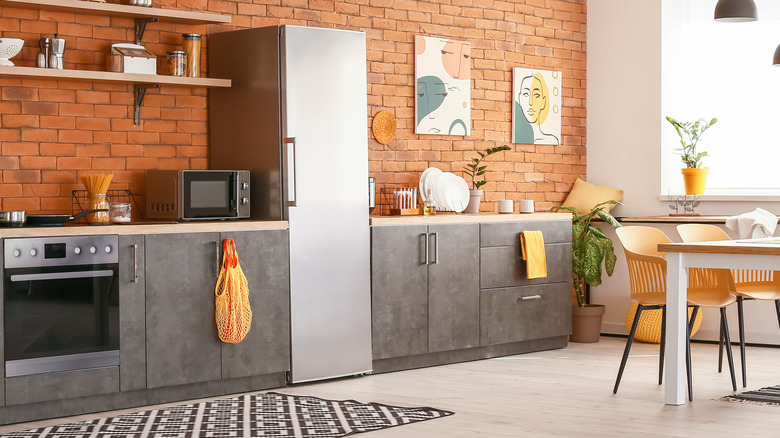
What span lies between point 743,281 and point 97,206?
3661 millimetres

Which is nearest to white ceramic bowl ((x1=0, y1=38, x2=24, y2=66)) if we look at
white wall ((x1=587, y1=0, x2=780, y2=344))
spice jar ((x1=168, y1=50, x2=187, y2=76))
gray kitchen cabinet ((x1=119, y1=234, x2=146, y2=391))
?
spice jar ((x1=168, y1=50, x2=187, y2=76))

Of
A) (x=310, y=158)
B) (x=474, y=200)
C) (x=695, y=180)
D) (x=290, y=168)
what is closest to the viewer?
(x=290, y=168)

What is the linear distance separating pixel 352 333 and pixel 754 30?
4.18 m

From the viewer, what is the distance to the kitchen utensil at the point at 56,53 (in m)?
5.11

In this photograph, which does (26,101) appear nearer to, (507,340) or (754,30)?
(507,340)

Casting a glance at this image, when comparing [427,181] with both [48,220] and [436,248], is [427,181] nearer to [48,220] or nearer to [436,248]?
[436,248]

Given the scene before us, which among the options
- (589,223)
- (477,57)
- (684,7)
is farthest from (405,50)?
(684,7)

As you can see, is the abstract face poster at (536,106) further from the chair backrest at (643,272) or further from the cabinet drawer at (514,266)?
the chair backrest at (643,272)

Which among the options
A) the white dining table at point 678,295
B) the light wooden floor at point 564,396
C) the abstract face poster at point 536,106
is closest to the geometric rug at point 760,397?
the light wooden floor at point 564,396

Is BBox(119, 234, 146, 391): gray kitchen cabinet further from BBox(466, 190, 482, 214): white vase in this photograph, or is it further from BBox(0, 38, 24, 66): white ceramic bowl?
BBox(466, 190, 482, 214): white vase

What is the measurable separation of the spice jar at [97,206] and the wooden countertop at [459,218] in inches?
61.4

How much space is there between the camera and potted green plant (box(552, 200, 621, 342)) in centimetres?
729

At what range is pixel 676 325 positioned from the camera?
193 inches

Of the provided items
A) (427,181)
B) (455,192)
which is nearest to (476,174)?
(455,192)
